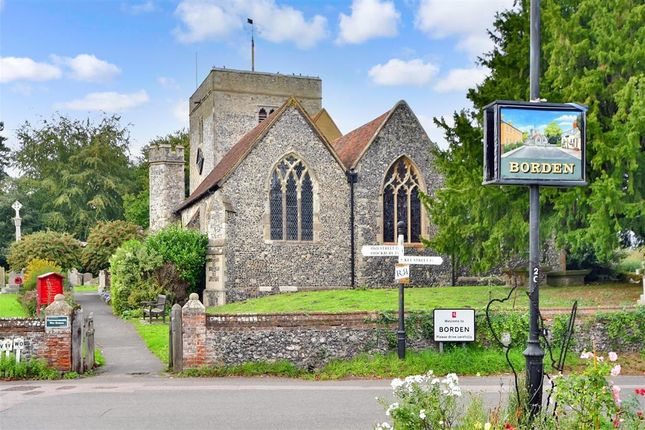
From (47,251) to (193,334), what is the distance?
29711 mm

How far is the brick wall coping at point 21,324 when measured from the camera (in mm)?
14203

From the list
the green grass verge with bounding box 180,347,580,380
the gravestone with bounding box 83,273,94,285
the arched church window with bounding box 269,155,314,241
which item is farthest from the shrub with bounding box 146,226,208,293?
the gravestone with bounding box 83,273,94,285

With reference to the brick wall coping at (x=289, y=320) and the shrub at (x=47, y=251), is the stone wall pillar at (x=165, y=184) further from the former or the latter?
the brick wall coping at (x=289, y=320)

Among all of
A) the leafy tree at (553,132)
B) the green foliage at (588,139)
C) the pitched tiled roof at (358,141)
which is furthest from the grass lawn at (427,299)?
the leafy tree at (553,132)

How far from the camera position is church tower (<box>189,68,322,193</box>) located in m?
42.2

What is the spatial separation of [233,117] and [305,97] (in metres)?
5.13

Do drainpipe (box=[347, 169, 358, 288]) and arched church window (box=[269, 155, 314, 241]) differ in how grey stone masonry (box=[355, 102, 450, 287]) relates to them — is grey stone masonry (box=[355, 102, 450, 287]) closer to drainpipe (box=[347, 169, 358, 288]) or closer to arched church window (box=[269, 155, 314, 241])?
drainpipe (box=[347, 169, 358, 288])

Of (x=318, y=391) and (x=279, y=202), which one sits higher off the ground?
(x=279, y=202)

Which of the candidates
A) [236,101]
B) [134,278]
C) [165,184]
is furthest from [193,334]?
[236,101]

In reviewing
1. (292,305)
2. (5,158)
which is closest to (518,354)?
(292,305)

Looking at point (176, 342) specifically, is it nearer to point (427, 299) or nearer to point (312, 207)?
point (427, 299)

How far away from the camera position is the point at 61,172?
70625 mm

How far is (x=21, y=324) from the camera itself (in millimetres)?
14227

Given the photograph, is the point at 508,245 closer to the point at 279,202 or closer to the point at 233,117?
the point at 279,202
